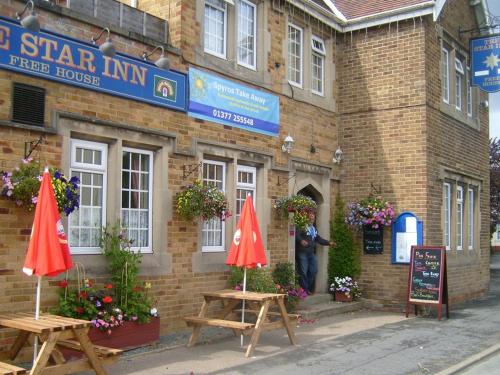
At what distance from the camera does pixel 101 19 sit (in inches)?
351

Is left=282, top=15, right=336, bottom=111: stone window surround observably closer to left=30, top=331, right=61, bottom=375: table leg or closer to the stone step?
the stone step

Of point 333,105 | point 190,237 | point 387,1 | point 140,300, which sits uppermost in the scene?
point 387,1

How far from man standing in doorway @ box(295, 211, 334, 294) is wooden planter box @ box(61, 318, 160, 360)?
4508 mm

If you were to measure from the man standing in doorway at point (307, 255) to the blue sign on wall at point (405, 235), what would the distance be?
4.92 ft

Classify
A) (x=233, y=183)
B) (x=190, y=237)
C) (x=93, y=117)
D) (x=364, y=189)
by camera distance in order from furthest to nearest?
(x=364, y=189) → (x=233, y=183) → (x=190, y=237) → (x=93, y=117)

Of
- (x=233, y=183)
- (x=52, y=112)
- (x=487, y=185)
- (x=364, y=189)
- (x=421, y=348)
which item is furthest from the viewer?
(x=487, y=185)

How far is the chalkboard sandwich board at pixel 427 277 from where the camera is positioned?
11898 millimetres

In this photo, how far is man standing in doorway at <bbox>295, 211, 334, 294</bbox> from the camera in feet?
40.8

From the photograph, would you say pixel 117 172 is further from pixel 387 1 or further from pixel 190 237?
pixel 387 1

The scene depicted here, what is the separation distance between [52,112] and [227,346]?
411cm

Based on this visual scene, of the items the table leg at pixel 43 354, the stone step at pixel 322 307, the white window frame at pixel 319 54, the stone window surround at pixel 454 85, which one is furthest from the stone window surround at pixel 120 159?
the stone window surround at pixel 454 85

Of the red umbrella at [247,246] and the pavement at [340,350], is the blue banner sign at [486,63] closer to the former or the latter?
the pavement at [340,350]

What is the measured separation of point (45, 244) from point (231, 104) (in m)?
5.42

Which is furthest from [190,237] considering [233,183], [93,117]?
[93,117]
